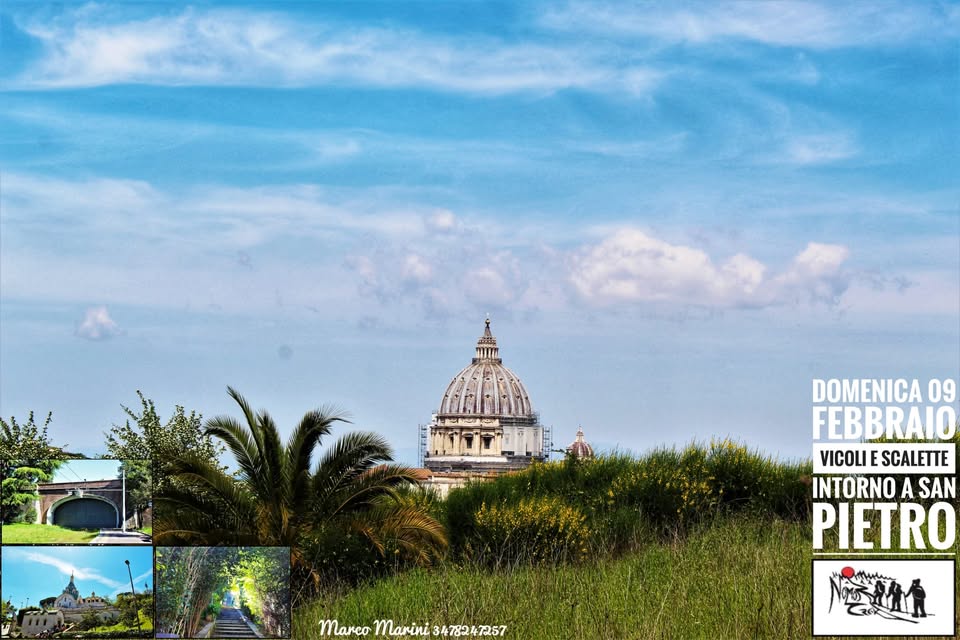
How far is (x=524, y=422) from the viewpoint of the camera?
140875 millimetres

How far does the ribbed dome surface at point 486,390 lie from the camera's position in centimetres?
13975

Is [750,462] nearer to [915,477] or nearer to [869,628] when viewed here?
[915,477]

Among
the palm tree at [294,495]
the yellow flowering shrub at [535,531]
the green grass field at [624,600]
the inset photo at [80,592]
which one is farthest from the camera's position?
the yellow flowering shrub at [535,531]

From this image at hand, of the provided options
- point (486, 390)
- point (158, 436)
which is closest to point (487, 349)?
point (486, 390)

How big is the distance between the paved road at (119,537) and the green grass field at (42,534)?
4 cm

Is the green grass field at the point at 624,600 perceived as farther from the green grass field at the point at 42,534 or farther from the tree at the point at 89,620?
the green grass field at the point at 42,534

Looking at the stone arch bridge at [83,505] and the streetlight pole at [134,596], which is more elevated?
the stone arch bridge at [83,505]

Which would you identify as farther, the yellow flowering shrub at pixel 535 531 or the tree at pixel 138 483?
the yellow flowering shrub at pixel 535 531

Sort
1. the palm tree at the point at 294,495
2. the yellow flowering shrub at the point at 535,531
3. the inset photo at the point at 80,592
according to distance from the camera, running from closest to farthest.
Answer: the inset photo at the point at 80,592
the palm tree at the point at 294,495
the yellow flowering shrub at the point at 535,531

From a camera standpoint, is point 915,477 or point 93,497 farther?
point 915,477

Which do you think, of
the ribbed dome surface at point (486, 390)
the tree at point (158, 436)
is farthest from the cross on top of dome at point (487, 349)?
the tree at point (158, 436)

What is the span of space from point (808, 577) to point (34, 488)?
7602 mm

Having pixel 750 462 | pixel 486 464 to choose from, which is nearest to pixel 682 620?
pixel 750 462

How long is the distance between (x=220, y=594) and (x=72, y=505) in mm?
1513
